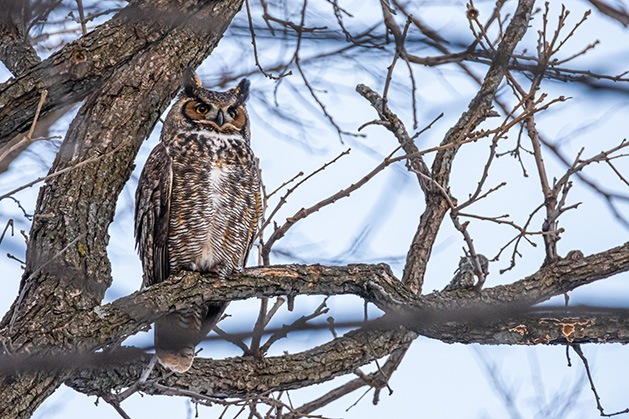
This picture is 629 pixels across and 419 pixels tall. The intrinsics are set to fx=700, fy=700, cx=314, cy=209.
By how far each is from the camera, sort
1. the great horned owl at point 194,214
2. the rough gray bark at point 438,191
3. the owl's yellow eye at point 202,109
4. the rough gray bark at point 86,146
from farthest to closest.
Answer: the owl's yellow eye at point 202,109 < the rough gray bark at point 438,191 < the great horned owl at point 194,214 < the rough gray bark at point 86,146

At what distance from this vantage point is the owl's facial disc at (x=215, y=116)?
3.79 m

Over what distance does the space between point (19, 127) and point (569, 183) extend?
2360 millimetres

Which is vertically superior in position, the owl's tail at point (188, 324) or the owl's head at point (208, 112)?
the owl's head at point (208, 112)

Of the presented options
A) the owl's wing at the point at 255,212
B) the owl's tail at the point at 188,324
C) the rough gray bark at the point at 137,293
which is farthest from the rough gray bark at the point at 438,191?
the owl's tail at the point at 188,324

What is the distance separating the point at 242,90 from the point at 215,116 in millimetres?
350

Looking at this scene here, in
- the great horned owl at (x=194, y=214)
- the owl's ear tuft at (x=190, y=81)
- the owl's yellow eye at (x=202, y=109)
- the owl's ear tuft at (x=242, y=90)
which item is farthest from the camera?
the owl's ear tuft at (x=242, y=90)

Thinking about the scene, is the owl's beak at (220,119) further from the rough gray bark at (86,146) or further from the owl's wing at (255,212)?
the rough gray bark at (86,146)

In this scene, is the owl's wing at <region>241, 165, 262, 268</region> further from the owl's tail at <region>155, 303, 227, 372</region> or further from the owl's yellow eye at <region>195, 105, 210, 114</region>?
the owl's yellow eye at <region>195, 105, 210, 114</region>

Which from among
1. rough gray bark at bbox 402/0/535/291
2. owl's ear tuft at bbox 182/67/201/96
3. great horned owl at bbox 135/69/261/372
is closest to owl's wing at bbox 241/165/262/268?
great horned owl at bbox 135/69/261/372

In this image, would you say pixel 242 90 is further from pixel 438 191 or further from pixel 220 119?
pixel 438 191

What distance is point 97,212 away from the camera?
9.59ft

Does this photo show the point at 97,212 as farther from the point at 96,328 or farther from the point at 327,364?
the point at 327,364

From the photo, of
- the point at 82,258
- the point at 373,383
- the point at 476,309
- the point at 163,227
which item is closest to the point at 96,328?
the point at 82,258

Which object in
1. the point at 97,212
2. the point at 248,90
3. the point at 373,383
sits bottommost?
the point at 373,383
